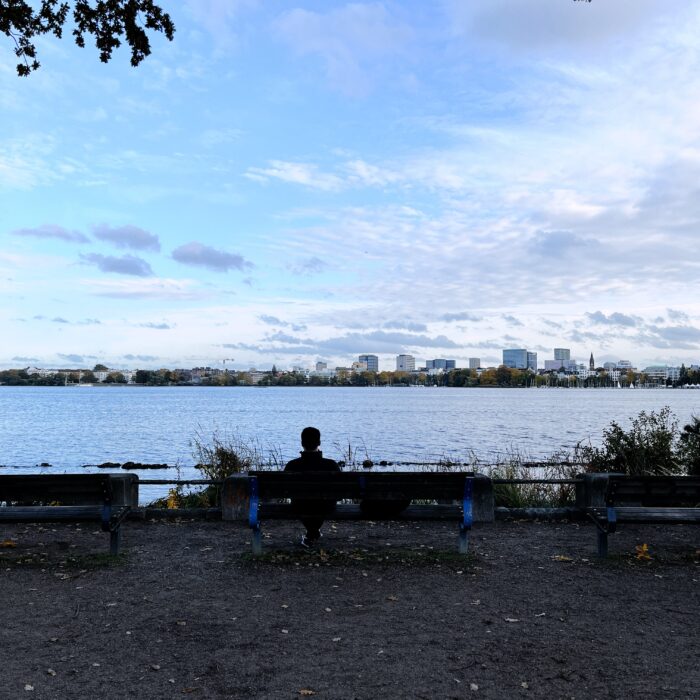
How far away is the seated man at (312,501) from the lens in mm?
7410

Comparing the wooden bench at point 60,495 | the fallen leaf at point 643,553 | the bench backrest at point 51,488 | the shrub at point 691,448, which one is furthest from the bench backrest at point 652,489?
the shrub at point 691,448

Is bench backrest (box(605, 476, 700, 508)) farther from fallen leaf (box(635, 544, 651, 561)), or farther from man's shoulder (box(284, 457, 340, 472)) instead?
man's shoulder (box(284, 457, 340, 472))

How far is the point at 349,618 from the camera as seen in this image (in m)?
5.40

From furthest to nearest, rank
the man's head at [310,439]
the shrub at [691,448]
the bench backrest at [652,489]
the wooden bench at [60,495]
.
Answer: the shrub at [691,448], the man's head at [310,439], the bench backrest at [652,489], the wooden bench at [60,495]

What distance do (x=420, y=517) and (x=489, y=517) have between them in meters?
2.17

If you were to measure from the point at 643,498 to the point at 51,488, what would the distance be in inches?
225

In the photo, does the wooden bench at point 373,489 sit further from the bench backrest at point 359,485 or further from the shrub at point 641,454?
the shrub at point 641,454

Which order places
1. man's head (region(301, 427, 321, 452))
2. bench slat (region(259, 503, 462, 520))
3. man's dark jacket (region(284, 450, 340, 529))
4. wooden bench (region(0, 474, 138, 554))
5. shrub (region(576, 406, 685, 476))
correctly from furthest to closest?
shrub (region(576, 406, 685, 476)) < man's head (region(301, 427, 321, 452)) < man's dark jacket (region(284, 450, 340, 529)) < bench slat (region(259, 503, 462, 520)) < wooden bench (region(0, 474, 138, 554))

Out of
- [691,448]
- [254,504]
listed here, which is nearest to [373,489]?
[254,504]

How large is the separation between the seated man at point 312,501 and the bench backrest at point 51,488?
1.88m

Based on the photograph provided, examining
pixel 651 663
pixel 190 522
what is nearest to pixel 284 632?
pixel 651 663

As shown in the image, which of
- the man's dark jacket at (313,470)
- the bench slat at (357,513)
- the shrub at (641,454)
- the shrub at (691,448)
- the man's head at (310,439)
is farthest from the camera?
the shrub at (641,454)

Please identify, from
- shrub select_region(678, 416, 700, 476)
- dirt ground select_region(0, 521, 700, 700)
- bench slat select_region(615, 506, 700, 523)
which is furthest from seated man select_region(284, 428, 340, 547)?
shrub select_region(678, 416, 700, 476)

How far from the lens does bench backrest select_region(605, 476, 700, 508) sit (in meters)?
7.09
